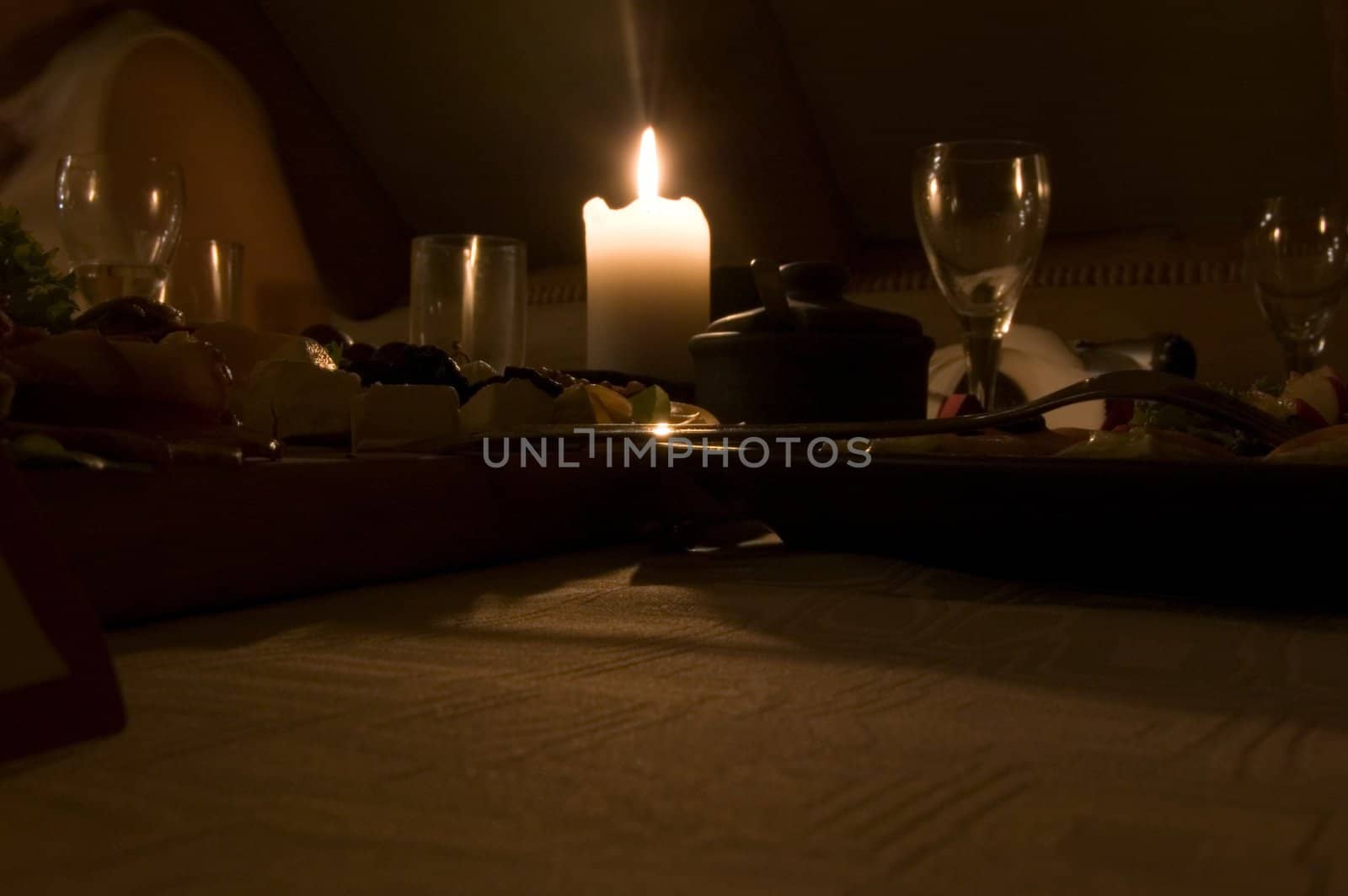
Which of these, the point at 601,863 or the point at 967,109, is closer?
the point at 601,863

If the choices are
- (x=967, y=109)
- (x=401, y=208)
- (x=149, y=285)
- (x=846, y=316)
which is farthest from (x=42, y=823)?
(x=401, y=208)

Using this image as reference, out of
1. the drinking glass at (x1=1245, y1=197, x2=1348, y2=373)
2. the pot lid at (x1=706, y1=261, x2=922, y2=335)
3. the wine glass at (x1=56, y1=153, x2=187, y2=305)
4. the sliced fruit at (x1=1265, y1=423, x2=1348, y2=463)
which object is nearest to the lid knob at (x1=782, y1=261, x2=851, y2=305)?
the pot lid at (x1=706, y1=261, x2=922, y2=335)

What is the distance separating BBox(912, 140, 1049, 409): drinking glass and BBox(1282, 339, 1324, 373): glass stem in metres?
0.34

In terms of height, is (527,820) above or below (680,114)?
below

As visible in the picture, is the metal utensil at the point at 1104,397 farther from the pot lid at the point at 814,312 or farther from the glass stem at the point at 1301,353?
the glass stem at the point at 1301,353

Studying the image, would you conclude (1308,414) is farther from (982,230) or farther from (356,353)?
(356,353)

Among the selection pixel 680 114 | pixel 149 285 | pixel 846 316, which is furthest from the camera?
pixel 680 114

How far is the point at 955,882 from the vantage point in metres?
0.17

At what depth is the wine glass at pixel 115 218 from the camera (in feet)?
3.00

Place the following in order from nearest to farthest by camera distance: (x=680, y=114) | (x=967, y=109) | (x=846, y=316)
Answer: (x=846, y=316) → (x=967, y=109) → (x=680, y=114)

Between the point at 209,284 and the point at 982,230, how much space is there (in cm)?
71

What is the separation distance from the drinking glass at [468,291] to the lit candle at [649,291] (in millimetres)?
64

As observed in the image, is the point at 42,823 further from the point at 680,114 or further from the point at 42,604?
the point at 680,114

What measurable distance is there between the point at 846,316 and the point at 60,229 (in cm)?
65
